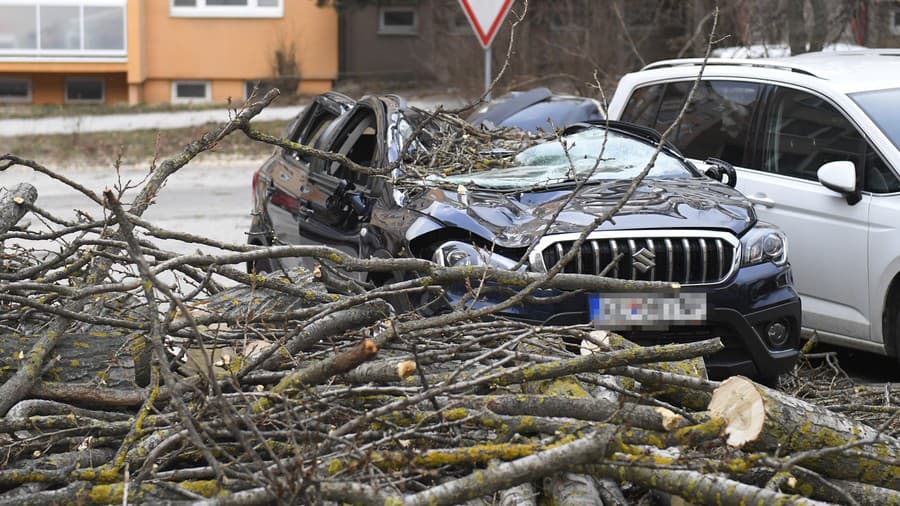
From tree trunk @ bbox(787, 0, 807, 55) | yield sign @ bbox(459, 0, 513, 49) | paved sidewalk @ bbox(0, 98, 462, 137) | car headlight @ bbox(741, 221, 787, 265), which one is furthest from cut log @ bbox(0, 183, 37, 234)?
paved sidewalk @ bbox(0, 98, 462, 137)

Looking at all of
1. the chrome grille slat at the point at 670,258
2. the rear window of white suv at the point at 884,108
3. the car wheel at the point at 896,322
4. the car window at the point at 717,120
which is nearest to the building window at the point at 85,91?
the car window at the point at 717,120

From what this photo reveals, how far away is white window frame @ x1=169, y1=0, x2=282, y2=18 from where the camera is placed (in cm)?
2464

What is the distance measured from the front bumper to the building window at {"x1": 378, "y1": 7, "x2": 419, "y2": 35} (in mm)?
20455

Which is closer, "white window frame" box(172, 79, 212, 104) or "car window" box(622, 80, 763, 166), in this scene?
"car window" box(622, 80, 763, 166)

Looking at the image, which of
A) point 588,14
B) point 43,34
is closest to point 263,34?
point 43,34

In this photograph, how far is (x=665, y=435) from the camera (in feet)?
12.4

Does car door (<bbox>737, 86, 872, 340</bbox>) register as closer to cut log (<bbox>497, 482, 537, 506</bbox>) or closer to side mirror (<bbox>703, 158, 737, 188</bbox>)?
side mirror (<bbox>703, 158, 737, 188</bbox>)

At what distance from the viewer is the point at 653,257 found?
19.4 ft

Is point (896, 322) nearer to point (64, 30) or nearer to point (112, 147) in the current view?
point (112, 147)

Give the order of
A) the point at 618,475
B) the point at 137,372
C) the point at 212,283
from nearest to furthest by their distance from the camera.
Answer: the point at 618,475 → the point at 137,372 → the point at 212,283

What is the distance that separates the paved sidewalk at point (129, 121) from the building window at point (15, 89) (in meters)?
3.03

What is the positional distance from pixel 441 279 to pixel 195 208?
10359mm

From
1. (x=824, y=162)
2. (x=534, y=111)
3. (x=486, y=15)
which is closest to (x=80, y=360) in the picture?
(x=824, y=162)

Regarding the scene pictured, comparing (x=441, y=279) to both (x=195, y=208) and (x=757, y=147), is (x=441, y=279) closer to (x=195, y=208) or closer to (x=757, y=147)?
(x=757, y=147)
